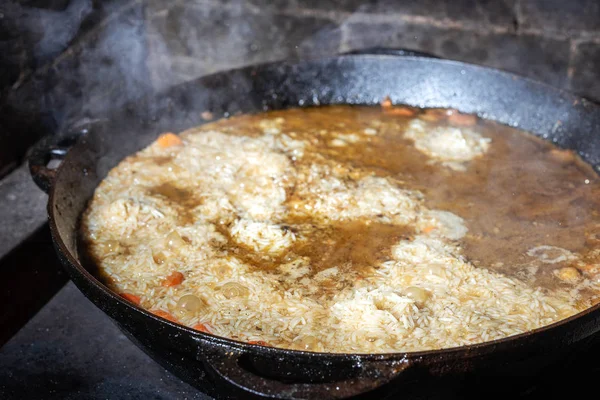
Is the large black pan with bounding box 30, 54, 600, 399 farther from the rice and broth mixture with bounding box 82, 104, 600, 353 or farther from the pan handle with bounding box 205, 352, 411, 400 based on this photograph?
the rice and broth mixture with bounding box 82, 104, 600, 353

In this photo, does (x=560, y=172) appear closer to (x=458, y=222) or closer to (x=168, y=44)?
(x=458, y=222)

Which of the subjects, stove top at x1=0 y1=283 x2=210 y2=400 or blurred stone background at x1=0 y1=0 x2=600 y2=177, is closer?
stove top at x1=0 y1=283 x2=210 y2=400

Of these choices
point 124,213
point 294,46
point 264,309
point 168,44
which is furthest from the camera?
point 168,44

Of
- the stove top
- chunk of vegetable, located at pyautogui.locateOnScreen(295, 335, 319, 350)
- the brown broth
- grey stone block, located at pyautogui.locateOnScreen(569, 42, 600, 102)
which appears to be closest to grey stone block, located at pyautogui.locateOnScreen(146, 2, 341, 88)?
the brown broth

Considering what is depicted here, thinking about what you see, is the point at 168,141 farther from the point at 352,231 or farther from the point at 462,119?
the point at 462,119

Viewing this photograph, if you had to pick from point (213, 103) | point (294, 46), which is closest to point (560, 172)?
point (213, 103)

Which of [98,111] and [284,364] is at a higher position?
[284,364]

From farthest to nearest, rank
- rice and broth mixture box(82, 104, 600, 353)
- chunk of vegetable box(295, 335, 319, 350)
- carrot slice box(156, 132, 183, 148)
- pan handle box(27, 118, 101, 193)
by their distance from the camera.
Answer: carrot slice box(156, 132, 183, 148)
pan handle box(27, 118, 101, 193)
rice and broth mixture box(82, 104, 600, 353)
chunk of vegetable box(295, 335, 319, 350)

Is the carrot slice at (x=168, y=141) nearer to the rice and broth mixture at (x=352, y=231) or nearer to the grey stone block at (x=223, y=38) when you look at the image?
the rice and broth mixture at (x=352, y=231)
